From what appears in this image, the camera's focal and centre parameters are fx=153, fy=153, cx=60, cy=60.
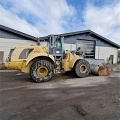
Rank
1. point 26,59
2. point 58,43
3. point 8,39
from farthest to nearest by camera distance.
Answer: point 8,39 → point 58,43 → point 26,59

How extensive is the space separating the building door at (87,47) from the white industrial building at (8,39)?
7.24m

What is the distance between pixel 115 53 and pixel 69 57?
615 inches

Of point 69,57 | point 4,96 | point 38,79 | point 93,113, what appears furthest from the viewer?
point 69,57

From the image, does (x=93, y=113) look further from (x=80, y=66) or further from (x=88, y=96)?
(x=80, y=66)

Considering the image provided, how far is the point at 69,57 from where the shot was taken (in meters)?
9.95

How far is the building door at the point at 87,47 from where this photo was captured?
21094 millimetres

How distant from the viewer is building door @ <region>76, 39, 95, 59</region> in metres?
21.1

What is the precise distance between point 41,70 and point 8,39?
10.2 metres

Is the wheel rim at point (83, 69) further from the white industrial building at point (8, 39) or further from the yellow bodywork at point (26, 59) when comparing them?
the white industrial building at point (8, 39)

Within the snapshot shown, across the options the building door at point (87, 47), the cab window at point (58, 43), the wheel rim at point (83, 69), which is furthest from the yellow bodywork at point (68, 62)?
the building door at point (87, 47)

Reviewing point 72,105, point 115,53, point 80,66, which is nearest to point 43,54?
point 80,66

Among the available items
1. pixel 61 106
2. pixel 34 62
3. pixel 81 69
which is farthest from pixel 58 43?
pixel 61 106

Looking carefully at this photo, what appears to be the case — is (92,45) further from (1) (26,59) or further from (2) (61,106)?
(2) (61,106)

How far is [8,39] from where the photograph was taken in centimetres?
1730
